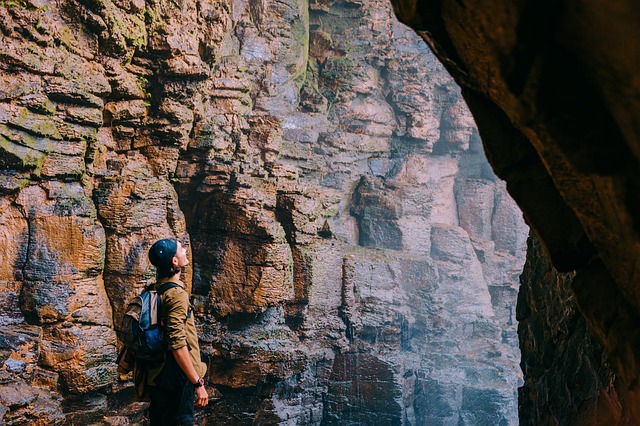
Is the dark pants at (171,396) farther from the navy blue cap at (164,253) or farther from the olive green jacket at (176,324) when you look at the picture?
the navy blue cap at (164,253)

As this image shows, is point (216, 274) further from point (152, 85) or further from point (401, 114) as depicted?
point (401, 114)

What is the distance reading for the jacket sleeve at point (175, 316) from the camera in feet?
17.0

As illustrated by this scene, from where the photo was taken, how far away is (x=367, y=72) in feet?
70.5

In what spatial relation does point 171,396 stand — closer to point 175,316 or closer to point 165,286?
point 175,316

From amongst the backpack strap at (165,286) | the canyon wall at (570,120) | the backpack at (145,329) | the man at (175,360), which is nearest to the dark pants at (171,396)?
the man at (175,360)

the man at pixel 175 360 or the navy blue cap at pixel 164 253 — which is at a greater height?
the navy blue cap at pixel 164 253

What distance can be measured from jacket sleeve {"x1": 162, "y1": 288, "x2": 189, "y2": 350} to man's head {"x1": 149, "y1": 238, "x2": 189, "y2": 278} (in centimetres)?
18

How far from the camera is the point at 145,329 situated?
5234 mm

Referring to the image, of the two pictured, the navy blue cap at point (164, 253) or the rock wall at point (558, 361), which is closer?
the rock wall at point (558, 361)

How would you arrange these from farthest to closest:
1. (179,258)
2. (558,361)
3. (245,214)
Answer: (245,214)
(558,361)
(179,258)

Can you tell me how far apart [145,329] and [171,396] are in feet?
1.82

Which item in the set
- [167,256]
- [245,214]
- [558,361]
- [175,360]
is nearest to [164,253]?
[167,256]

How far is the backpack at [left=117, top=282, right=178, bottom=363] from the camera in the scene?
523 centimetres

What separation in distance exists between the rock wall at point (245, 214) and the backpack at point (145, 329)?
4.79m
